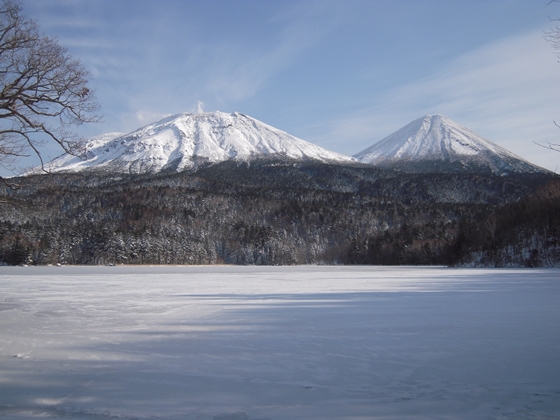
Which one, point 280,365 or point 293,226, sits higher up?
point 293,226

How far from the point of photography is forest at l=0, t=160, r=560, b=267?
64.8 metres

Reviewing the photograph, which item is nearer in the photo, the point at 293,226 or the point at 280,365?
the point at 280,365

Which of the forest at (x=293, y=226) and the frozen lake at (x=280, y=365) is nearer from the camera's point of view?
the frozen lake at (x=280, y=365)

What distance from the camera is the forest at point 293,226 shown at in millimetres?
64812

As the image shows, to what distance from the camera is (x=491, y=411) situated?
14.1 ft

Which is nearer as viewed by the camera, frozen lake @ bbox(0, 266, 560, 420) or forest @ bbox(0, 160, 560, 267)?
frozen lake @ bbox(0, 266, 560, 420)

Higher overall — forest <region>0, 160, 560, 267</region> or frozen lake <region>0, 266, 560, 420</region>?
forest <region>0, 160, 560, 267</region>

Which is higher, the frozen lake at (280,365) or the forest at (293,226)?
the forest at (293,226)

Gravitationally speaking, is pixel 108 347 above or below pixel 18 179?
below

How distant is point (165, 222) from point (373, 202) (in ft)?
272

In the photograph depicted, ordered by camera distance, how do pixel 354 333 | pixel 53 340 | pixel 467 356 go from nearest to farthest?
pixel 467 356 → pixel 53 340 → pixel 354 333

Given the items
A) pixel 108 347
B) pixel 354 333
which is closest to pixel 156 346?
pixel 108 347

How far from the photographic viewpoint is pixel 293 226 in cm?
13262

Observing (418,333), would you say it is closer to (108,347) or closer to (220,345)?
(220,345)
